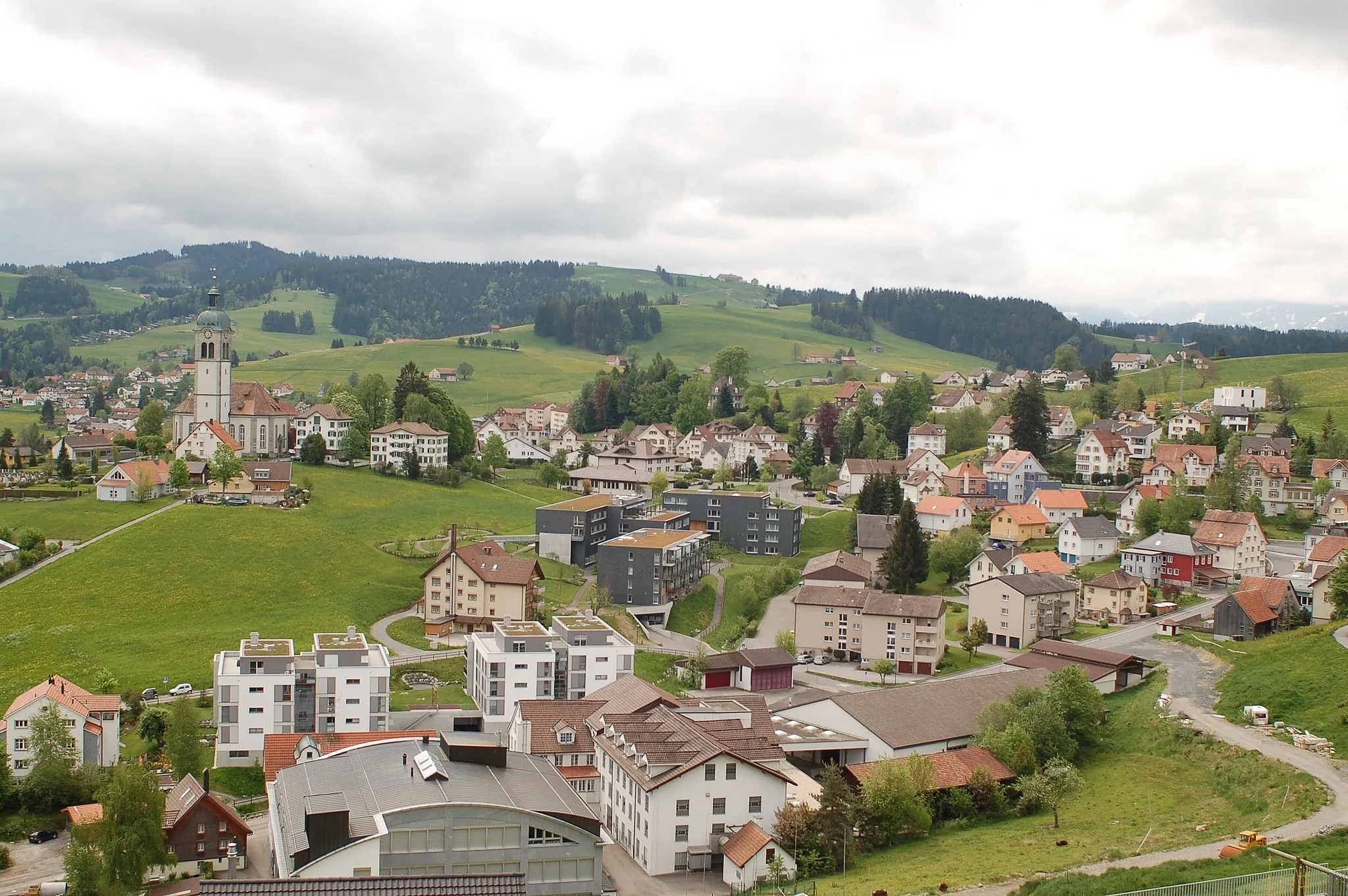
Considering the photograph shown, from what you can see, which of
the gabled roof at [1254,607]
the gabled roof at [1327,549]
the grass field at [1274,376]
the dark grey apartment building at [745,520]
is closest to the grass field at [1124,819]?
the gabled roof at [1254,607]

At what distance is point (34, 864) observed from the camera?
35.4m

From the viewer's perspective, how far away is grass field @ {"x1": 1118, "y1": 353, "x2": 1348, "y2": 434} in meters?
101

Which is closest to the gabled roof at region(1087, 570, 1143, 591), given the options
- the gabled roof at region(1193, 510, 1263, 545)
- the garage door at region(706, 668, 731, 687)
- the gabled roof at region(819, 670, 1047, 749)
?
the gabled roof at region(1193, 510, 1263, 545)

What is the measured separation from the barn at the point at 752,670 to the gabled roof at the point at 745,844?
59.8 ft

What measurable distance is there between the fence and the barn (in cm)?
2896

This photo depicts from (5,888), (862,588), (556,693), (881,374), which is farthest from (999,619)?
(881,374)

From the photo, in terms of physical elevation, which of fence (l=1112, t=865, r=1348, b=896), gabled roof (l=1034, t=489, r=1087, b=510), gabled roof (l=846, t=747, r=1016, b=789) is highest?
gabled roof (l=1034, t=489, r=1087, b=510)

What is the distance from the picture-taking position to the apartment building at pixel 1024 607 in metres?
58.9

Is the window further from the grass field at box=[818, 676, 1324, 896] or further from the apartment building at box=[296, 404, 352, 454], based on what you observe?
the apartment building at box=[296, 404, 352, 454]

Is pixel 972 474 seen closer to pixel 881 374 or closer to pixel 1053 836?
pixel 1053 836

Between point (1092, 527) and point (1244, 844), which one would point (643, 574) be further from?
point (1244, 844)

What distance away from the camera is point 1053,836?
33.3 metres

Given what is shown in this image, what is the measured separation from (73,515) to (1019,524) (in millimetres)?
55427

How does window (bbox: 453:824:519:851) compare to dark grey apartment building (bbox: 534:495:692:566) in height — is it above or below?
below
